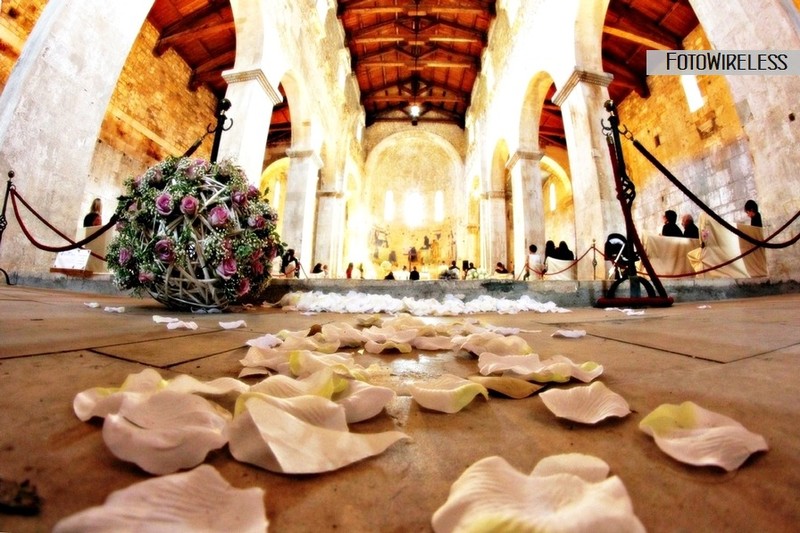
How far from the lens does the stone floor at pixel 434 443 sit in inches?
12.0

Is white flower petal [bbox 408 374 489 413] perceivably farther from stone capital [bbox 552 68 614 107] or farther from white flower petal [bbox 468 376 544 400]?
stone capital [bbox 552 68 614 107]

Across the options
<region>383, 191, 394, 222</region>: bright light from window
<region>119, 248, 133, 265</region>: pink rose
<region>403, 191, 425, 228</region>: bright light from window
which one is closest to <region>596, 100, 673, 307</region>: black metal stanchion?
<region>119, 248, 133, 265</region>: pink rose

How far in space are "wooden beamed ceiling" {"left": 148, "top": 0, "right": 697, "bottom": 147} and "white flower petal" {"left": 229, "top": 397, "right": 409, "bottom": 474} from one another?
9881 mm

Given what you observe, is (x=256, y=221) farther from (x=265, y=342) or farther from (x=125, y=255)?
(x=265, y=342)

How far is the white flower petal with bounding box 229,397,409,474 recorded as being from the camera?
14.2 inches

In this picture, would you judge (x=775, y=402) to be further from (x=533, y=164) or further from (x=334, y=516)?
(x=533, y=164)

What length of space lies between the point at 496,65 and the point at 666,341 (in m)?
10.8

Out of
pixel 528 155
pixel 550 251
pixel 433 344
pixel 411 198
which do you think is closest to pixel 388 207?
pixel 411 198

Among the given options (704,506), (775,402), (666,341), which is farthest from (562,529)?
(666,341)

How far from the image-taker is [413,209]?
695 inches

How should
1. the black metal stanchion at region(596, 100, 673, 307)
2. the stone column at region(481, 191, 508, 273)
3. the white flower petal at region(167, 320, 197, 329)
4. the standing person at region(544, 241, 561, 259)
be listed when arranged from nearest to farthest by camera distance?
1. the white flower petal at region(167, 320, 197, 329)
2. the black metal stanchion at region(596, 100, 673, 307)
3. the standing person at region(544, 241, 561, 259)
4. the stone column at region(481, 191, 508, 273)

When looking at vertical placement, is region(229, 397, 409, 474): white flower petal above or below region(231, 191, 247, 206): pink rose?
below

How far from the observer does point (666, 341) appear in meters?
1.09

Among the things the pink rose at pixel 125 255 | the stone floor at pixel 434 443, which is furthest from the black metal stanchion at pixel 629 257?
the pink rose at pixel 125 255
